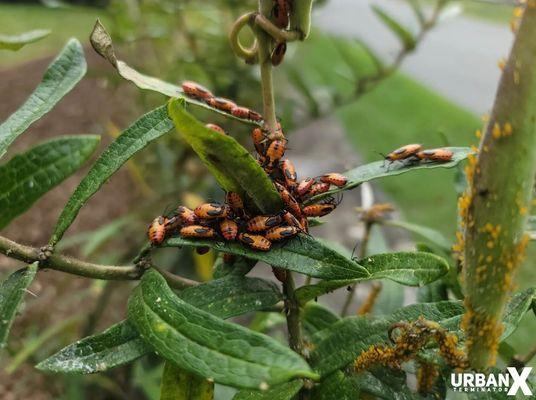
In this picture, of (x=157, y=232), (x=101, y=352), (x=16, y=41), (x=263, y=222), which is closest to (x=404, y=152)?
(x=263, y=222)

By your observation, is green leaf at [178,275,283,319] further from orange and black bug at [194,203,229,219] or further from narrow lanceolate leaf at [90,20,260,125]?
narrow lanceolate leaf at [90,20,260,125]

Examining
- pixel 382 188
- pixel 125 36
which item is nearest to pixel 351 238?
pixel 382 188

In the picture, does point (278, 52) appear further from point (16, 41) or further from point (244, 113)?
point (16, 41)

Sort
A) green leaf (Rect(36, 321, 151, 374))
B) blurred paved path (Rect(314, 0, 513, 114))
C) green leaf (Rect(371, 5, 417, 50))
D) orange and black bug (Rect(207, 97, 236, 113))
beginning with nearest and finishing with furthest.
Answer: green leaf (Rect(36, 321, 151, 374)), orange and black bug (Rect(207, 97, 236, 113)), green leaf (Rect(371, 5, 417, 50)), blurred paved path (Rect(314, 0, 513, 114))

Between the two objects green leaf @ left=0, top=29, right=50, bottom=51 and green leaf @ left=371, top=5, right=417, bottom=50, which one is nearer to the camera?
green leaf @ left=0, top=29, right=50, bottom=51

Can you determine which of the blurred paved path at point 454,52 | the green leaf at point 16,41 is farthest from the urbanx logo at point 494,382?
the blurred paved path at point 454,52

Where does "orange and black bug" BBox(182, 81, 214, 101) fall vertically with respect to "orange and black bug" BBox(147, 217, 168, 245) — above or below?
above

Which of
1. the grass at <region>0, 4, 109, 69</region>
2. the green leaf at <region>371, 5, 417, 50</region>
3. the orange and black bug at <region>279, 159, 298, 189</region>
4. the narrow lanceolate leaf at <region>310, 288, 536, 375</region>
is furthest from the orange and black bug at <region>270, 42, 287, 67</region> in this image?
the grass at <region>0, 4, 109, 69</region>
